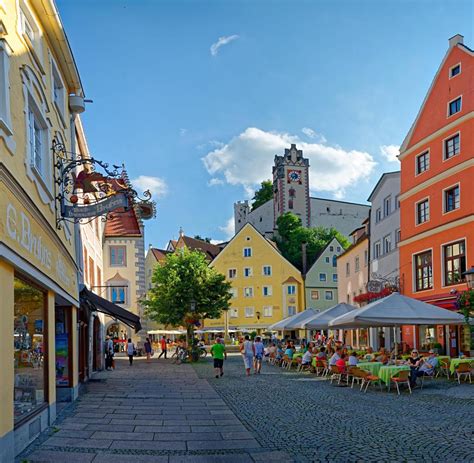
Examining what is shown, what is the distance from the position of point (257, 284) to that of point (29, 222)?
62.3 m

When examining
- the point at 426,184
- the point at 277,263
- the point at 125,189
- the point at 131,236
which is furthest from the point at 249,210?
the point at 125,189

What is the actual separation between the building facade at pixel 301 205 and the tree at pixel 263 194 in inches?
241

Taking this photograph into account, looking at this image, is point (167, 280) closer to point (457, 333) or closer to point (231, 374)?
point (231, 374)

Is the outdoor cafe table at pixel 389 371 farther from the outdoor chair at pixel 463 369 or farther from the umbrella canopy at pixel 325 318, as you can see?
the umbrella canopy at pixel 325 318

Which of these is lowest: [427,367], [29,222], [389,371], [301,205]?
[427,367]

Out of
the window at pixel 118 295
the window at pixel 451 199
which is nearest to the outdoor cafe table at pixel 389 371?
the window at pixel 451 199

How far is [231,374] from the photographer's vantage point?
27.3 metres

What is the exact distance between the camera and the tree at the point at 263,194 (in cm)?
11438

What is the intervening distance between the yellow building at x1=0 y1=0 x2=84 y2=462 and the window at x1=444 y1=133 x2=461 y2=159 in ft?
63.6

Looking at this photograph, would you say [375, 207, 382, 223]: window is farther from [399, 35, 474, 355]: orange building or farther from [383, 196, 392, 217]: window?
[399, 35, 474, 355]: orange building

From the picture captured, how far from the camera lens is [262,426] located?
12.1 metres

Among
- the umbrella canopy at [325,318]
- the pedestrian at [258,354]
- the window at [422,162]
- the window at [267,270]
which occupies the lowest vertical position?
the pedestrian at [258,354]

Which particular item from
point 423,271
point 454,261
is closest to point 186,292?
point 423,271

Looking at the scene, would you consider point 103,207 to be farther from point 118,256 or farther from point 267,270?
point 267,270
